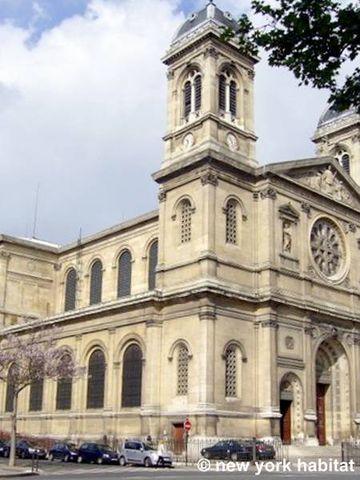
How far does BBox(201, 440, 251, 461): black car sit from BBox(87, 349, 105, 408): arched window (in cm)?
1085

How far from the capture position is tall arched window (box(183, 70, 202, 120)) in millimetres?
43344

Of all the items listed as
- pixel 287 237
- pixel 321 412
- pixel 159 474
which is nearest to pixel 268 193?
pixel 287 237

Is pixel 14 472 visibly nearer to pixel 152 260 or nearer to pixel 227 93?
pixel 152 260

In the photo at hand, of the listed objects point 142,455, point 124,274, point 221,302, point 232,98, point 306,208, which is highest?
point 232,98

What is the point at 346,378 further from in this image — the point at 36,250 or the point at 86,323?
the point at 36,250

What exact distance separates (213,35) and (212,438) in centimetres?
2317

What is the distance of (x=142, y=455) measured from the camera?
3269 centimetres

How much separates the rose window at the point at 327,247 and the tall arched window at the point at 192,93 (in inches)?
415

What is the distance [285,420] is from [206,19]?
2402 cm

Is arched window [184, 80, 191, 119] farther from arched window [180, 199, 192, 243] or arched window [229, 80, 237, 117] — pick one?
arched window [180, 199, 192, 243]

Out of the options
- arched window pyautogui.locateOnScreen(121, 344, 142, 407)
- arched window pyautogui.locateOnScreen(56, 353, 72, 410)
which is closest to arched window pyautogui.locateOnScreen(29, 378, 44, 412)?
arched window pyautogui.locateOnScreen(56, 353, 72, 410)

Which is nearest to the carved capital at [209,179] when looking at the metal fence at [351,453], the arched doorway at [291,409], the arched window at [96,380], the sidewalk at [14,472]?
the arched doorway at [291,409]

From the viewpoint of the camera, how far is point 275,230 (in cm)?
4141

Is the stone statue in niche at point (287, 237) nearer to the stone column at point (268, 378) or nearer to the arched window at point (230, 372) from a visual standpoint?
the stone column at point (268, 378)
